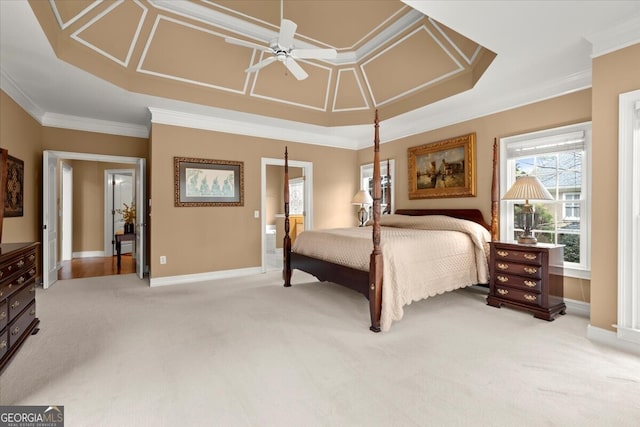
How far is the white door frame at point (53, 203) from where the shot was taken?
4555 mm

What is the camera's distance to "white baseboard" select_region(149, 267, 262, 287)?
4.70 m

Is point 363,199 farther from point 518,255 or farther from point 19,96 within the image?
point 19,96

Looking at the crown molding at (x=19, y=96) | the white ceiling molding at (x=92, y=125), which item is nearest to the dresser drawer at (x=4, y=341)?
the crown molding at (x=19, y=96)

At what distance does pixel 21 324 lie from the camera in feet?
8.36

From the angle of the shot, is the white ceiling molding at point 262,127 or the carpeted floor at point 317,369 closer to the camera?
the carpeted floor at point 317,369

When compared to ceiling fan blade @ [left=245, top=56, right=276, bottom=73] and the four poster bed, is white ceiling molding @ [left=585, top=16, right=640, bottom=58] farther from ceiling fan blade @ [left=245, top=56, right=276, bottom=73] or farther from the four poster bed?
ceiling fan blade @ [left=245, top=56, right=276, bottom=73]

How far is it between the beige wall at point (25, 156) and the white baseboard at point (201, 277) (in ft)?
5.73

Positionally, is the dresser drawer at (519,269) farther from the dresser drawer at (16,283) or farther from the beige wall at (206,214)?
the dresser drawer at (16,283)

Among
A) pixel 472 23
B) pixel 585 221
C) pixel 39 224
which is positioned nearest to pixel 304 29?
pixel 472 23

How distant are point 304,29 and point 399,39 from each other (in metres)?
1.23

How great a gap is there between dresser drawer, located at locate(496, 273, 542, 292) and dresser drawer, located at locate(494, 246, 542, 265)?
0.18m

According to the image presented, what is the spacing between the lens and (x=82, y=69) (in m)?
3.39

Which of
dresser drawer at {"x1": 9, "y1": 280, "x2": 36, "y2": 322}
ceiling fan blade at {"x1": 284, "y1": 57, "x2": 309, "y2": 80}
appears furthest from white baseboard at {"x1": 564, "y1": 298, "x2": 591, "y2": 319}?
dresser drawer at {"x1": 9, "y1": 280, "x2": 36, "y2": 322}

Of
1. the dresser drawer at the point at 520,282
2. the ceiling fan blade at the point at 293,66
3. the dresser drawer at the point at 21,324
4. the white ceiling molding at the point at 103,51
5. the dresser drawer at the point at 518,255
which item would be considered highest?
the white ceiling molding at the point at 103,51
